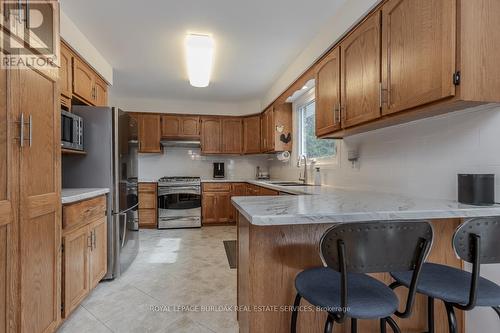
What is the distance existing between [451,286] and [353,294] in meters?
0.44

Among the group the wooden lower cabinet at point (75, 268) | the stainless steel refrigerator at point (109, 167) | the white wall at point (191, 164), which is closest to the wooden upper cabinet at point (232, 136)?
the white wall at point (191, 164)

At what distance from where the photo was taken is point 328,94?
2301 mm

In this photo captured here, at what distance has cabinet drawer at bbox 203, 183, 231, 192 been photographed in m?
4.88

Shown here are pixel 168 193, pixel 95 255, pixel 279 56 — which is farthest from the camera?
pixel 168 193

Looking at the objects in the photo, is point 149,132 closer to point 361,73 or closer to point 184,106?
point 184,106

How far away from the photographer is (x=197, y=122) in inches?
201

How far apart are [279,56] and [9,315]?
304cm

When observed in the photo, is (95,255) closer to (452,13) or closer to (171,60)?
(171,60)

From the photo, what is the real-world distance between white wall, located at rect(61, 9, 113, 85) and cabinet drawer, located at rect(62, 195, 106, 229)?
4.52 ft

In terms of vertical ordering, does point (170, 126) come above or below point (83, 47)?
below

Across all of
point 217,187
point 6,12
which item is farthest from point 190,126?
point 6,12

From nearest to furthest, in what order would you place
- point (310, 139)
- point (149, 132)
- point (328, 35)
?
point (328, 35) → point (310, 139) → point (149, 132)

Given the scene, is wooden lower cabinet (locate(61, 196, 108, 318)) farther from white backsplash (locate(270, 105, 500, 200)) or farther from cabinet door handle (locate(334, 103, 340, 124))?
white backsplash (locate(270, 105, 500, 200))

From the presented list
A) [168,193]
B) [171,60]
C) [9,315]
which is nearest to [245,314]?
[9,315]
